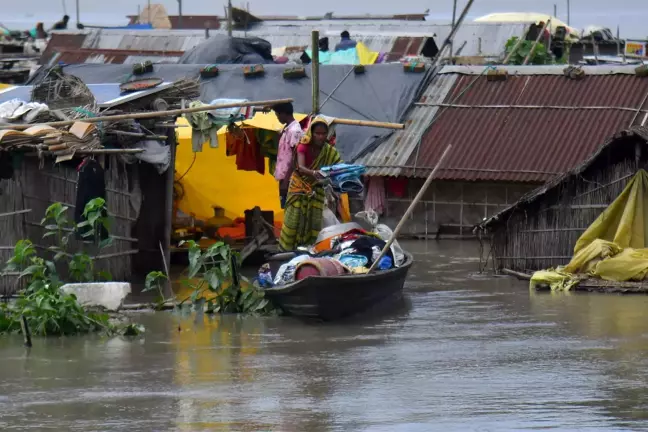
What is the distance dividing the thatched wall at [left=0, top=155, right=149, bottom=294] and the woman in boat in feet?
5.44

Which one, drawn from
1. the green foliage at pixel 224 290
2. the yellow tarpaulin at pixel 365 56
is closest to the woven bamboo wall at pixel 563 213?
the green foliage at pixel 224 290

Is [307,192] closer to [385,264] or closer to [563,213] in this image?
[385,264]

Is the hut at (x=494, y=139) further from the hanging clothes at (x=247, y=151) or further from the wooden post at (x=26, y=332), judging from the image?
the wooden post at (x=26, y=332)

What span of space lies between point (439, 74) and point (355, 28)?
12.3 m

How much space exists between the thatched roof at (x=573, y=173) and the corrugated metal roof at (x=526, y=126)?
3.88 m

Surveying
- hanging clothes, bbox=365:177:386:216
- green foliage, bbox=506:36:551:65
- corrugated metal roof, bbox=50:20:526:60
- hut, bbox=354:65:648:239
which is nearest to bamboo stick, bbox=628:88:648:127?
hut, bbox=354:65:648:239

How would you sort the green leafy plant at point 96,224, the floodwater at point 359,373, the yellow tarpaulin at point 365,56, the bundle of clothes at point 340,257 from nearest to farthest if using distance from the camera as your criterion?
the floodwater at point 359,373, the bundle of clothes at point 340,257, the green leafy plant at point 96,224, the yellow tarpaulin at point 365,56

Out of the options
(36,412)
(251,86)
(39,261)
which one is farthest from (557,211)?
(251,86)

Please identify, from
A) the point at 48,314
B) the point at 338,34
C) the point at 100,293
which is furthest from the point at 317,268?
the point at 338,34

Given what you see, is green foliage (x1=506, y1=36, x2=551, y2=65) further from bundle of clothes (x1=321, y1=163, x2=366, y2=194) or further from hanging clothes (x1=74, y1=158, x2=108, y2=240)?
hanging clothes (x1=74, y1=158, x2=108, y2=240)

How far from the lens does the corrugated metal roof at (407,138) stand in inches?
677

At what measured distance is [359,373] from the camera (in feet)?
27.4

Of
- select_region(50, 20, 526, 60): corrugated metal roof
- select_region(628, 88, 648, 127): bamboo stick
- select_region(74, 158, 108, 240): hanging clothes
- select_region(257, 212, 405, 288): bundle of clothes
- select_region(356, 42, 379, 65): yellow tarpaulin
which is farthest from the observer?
select_region(50, 20, 526, 60): corrugated metal roof

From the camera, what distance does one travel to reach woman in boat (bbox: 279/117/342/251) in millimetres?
11531
